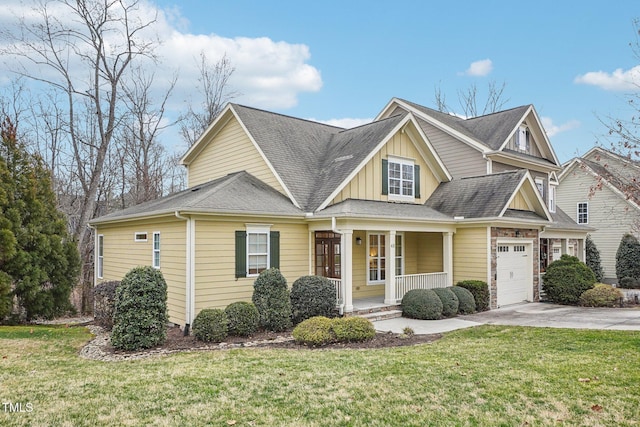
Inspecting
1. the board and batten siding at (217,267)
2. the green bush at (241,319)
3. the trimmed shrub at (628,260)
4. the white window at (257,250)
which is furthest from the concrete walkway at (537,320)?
the trimmed shrub at (628,260)

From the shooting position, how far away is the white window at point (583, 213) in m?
26.5

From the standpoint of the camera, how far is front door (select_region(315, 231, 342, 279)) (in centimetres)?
1416

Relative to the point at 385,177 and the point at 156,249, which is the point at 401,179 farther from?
the point at 156,249

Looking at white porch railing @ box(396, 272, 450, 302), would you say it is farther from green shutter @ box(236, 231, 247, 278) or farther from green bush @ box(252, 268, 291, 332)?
green shutter @ box(236, 231, 247, 278)

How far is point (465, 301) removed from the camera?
46.0ft

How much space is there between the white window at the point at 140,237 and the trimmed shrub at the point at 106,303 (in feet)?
5.58

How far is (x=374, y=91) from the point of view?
28594mm

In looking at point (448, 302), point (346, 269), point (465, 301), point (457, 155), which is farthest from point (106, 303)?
point (457, 155)

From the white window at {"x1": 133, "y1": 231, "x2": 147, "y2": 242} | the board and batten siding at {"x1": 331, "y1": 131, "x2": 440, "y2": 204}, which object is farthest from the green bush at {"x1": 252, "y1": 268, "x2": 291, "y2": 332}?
the white window at {"x1": 133, "y1": 231, "x2": 147, "y2": 242}

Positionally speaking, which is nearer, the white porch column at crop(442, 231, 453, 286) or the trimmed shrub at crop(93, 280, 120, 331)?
the trimmed shrub at crop(93, 280, 120, 331)

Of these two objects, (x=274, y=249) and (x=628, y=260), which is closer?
(x=274, y=249)

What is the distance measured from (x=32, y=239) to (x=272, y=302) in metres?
7.84

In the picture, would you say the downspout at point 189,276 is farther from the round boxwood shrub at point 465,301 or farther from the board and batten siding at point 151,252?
the round boxwood shrub at point 465,301

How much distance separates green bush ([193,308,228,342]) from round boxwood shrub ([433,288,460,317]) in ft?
22.4
